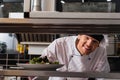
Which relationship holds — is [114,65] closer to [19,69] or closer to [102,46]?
[102,46]

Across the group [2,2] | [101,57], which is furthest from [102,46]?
[2,2]

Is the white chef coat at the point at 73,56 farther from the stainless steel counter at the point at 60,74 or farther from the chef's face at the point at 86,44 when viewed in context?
the stainless steel counter at the point at 60,74

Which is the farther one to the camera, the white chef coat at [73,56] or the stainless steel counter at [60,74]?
the white chef coat at [73,56]

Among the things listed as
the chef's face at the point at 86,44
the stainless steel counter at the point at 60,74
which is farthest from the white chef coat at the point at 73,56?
the stainless steel counter at the point at 60,74

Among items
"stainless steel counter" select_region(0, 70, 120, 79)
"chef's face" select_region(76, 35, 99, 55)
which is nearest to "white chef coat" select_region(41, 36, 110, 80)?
"chef's face" select_region(76, 35, 99, 55)

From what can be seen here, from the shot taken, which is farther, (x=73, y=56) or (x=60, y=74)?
(x=73, y=56)

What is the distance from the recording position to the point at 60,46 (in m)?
1.78

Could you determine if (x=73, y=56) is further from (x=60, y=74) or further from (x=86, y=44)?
(x=60, y=74)

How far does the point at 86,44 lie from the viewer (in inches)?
66.4

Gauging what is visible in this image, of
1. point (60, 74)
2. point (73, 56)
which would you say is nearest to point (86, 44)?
point (73, 56)

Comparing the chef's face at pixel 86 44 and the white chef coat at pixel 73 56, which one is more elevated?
the chef's face at pixel 86 44

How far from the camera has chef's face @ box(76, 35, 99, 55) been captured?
5.43ft

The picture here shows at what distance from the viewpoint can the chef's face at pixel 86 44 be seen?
165 centimetres

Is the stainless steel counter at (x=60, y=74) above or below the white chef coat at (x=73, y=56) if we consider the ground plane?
above
